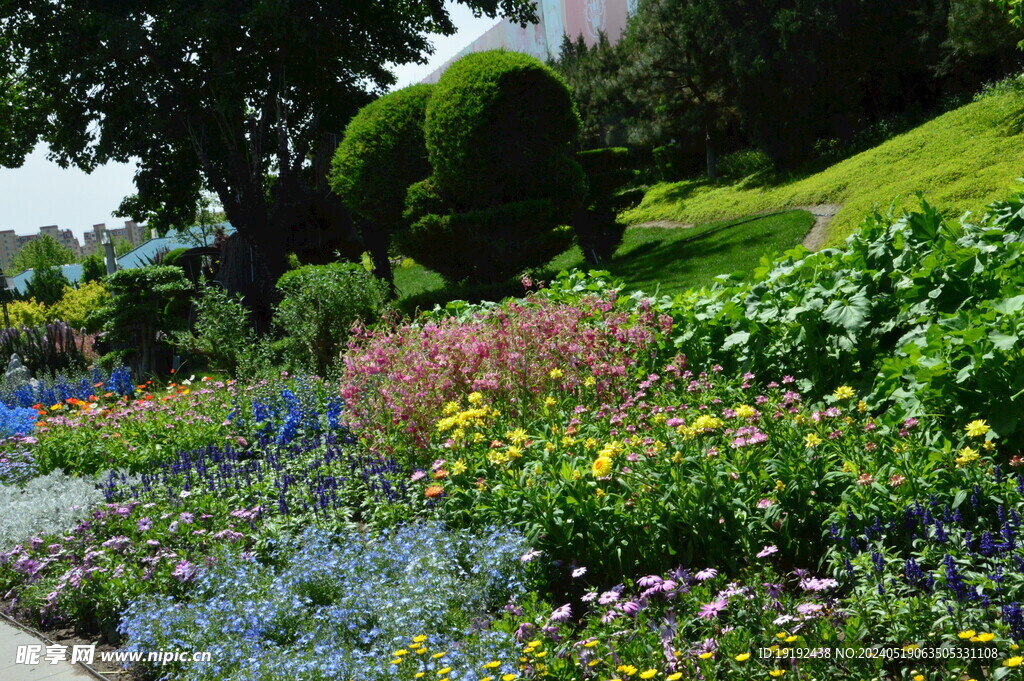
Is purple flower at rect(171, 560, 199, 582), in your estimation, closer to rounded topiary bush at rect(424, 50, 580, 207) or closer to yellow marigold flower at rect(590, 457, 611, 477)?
yellow marigold flower at rect(590, 457, 611, 477)

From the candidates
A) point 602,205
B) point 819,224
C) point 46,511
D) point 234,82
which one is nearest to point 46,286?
point 234,82

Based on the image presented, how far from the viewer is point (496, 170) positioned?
1284 centimetres

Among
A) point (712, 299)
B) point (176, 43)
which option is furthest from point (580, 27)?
point (712, 299)

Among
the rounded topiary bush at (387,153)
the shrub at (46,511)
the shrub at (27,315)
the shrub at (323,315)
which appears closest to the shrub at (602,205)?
the rounded topiary bush at (387,153)

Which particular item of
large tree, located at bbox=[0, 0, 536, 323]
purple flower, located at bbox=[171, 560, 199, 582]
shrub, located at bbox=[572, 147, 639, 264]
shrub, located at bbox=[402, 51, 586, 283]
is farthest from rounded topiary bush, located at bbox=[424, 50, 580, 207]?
purple flower, located at bbox=[171, 560, 199, 582]

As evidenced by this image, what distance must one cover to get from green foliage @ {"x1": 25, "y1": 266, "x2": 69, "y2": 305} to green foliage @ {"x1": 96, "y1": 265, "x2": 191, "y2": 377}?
67.6 ft

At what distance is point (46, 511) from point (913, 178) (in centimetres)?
1392

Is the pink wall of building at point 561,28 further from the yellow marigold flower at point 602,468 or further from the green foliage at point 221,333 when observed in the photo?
the yellow marigold flower at point 602,468

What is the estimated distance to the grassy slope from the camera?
1277 cm

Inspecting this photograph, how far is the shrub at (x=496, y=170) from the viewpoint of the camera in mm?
12547

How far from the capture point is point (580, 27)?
4803 centimetres

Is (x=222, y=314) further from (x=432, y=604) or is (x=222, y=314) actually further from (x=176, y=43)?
(x=176, y=43)

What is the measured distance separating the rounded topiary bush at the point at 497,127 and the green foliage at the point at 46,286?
2485 centimetres

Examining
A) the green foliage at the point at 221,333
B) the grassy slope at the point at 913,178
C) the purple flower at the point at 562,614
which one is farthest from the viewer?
the grassy slope at the point at 913,178
